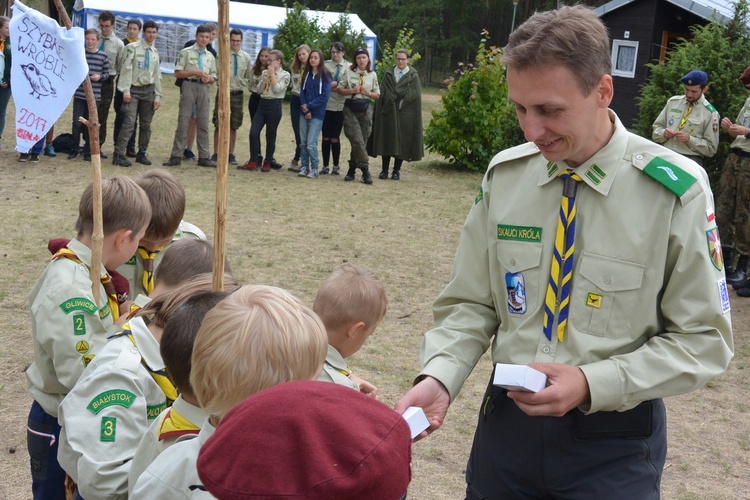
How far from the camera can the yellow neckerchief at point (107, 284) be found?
3021 millimetres

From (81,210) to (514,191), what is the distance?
1662 mm

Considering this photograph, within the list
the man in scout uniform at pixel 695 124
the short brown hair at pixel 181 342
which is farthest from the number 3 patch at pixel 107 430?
the man in scout uniform at pixel 695 124

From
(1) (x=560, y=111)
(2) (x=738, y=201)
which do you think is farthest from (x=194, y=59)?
(1) (x=560, y=111)

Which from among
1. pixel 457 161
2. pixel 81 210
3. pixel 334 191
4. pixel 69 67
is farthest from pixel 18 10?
pixel 457 161

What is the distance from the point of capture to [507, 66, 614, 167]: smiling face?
2.02 meters

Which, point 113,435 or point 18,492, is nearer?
point 113,435

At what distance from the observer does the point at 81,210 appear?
3.12 meters

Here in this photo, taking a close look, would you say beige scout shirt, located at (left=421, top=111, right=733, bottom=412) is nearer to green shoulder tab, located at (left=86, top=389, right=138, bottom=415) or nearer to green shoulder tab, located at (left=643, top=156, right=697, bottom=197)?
green shoulder tab, located at (left=643, top=156, right=697, bottom=197)

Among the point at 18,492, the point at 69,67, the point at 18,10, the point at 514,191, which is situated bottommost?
the point at 18,492

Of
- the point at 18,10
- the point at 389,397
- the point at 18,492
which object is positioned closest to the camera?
A: the point at 18,10

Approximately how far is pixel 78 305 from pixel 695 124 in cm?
789

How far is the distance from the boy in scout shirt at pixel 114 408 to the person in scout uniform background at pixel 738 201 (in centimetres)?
692

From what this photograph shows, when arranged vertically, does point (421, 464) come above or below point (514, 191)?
below

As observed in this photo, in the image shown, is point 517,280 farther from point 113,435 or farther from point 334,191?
point 334,191
